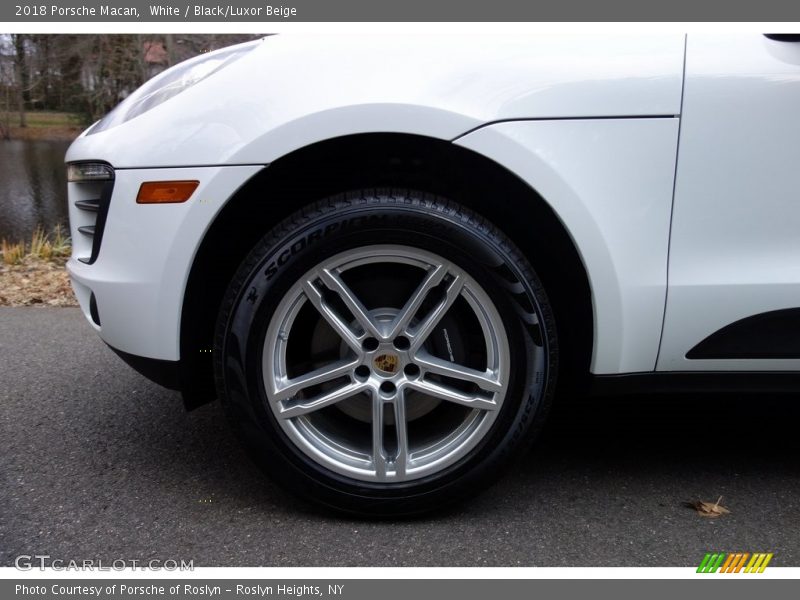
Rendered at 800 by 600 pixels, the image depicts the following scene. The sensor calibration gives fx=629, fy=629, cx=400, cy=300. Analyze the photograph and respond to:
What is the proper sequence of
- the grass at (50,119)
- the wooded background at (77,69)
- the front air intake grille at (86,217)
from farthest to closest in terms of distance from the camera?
the grass at (50,119), the wooded background at (77,69), the front air intake grille at (86,217)

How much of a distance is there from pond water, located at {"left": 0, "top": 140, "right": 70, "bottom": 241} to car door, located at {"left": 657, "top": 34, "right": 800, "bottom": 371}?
6.94m

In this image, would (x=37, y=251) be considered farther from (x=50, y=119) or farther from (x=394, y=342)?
(x=50, y=119)

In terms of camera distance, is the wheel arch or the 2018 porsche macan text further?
the wheel arch

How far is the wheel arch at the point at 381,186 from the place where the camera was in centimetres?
171

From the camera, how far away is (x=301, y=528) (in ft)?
5.72

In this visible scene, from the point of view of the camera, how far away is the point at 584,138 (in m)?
1.58

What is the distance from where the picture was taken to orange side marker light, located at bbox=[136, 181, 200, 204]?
1610 millimetres

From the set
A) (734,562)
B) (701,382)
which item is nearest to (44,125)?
(701,382)

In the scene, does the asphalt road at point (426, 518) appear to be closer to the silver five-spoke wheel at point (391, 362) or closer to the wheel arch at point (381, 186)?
the silver five-spoke wheel at point (391, 362)

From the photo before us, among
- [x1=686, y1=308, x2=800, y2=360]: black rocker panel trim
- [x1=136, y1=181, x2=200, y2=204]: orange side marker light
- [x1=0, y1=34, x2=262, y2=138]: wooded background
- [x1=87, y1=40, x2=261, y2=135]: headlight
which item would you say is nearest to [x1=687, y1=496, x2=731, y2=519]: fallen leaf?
[x1=686, y1=308, x2=800, y2=360]: black rocker panel trim

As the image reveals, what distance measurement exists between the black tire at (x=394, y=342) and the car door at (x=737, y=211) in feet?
1.26

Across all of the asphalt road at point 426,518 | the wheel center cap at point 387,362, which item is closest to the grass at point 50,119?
the asphalt road at point 426,518

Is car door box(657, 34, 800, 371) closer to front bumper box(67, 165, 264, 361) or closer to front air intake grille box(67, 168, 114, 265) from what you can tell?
front bumper box(67, 165, 264, 361)

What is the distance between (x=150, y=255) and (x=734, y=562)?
172 centimetres
